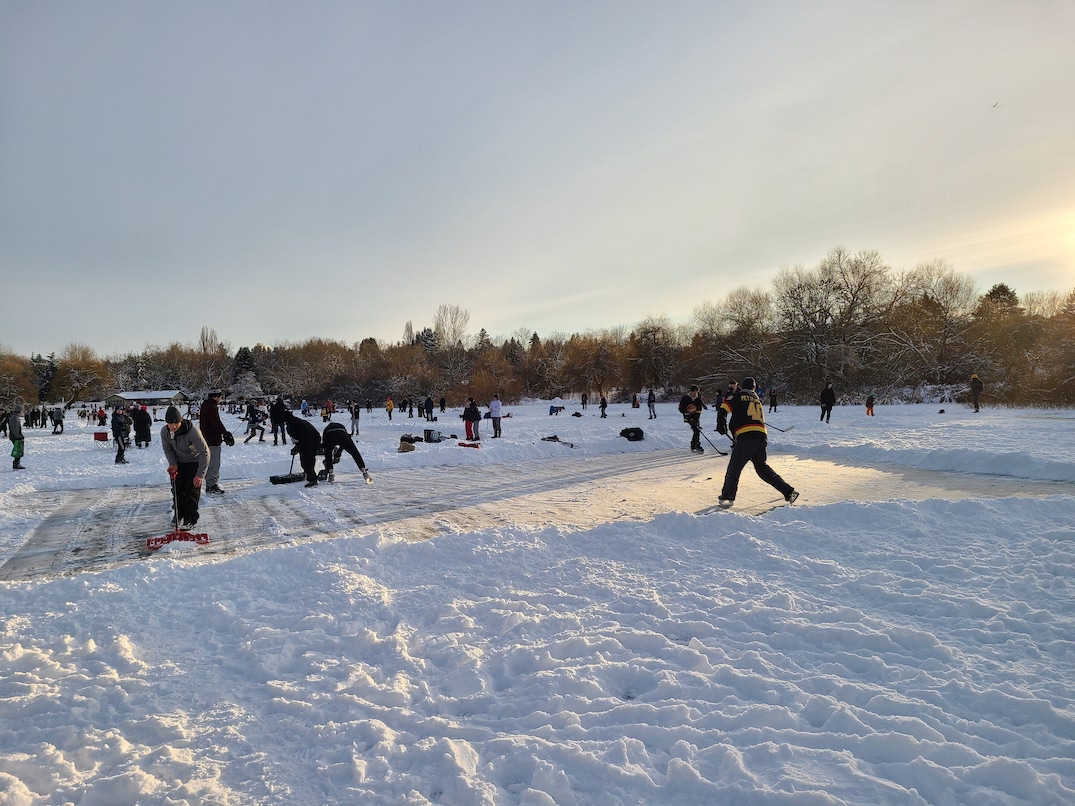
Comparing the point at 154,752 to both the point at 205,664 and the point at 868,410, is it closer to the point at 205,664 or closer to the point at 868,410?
the point at 205,664

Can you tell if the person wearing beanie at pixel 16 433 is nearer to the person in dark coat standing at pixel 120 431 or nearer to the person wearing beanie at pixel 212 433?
the person in dark coat standing at pixel 120 431

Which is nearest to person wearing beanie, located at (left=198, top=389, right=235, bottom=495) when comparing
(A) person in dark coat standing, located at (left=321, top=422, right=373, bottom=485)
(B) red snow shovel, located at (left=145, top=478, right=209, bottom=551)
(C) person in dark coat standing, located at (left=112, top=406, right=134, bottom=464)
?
(A) person in dark coat standing, located at (left=321, top=422, right=373, bottom=485)

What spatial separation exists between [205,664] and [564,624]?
2.49 metres

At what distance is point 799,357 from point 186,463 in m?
46.9

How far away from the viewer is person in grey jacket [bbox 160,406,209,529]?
7984mm

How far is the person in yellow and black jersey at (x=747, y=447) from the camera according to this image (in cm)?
848

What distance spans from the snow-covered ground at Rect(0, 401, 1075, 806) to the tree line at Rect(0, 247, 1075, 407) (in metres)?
26.6

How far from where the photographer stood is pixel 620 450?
1861 cm

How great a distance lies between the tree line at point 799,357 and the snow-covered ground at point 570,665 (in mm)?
26649

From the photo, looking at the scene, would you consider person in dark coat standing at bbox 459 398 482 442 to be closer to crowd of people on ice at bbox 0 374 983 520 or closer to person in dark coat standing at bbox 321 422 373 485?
crowd of people on ice at bbox 0 374 983 520

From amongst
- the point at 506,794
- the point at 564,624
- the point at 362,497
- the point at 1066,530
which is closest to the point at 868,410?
the point at 1066,530

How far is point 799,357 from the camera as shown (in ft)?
153

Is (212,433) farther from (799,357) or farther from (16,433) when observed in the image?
(799,357)

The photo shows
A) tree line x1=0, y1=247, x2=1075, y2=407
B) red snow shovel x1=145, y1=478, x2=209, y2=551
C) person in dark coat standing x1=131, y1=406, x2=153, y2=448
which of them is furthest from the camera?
tree line x1=0, y1=247, x2=1075, y2=407
